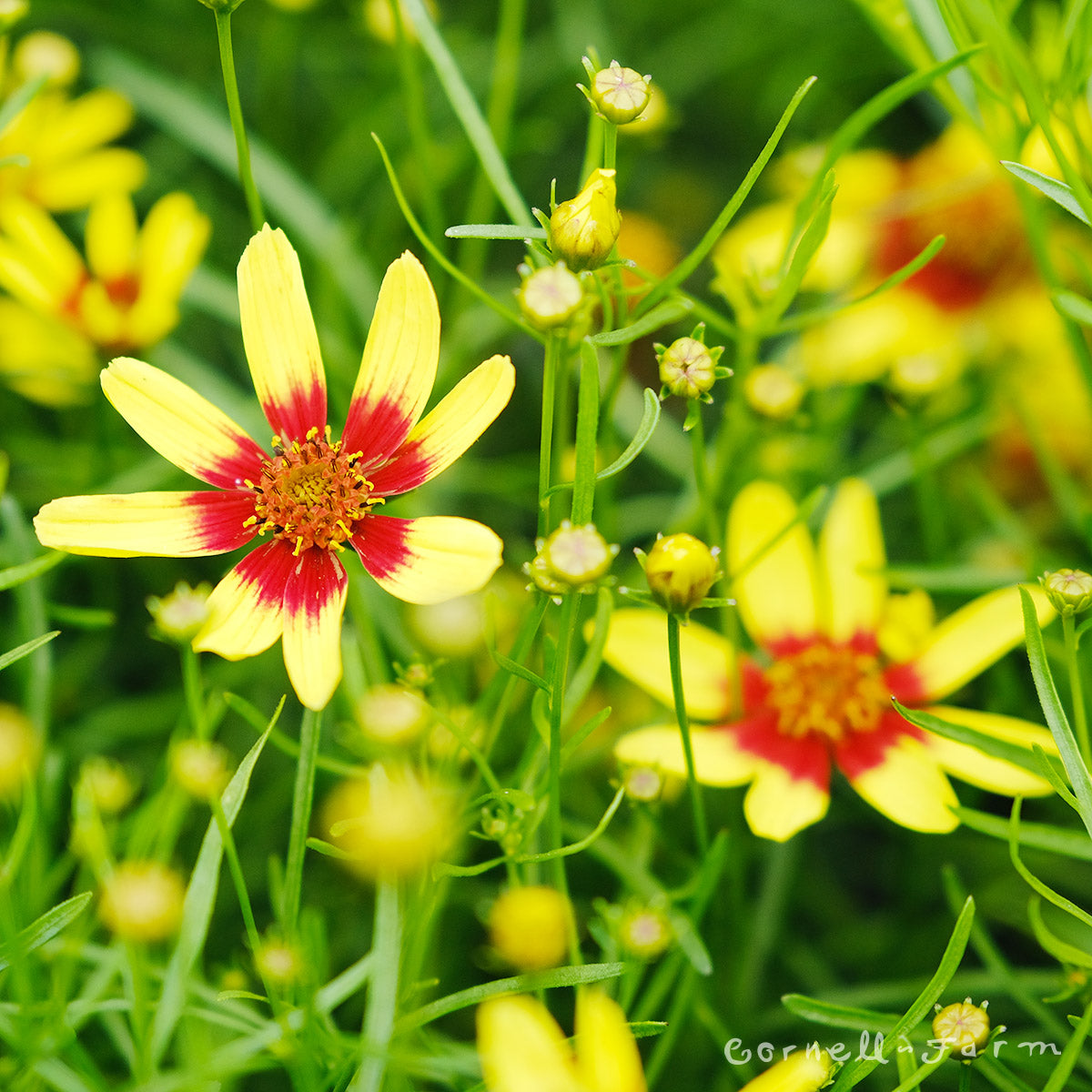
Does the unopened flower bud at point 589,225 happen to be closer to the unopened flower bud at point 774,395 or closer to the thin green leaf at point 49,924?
the unopened flower bud at point 774,395

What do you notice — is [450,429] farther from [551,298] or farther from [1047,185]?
[1047,185]

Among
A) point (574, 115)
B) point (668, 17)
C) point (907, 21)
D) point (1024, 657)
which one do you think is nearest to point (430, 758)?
point (1024, 657)

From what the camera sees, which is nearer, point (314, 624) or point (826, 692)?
point (314, 624)

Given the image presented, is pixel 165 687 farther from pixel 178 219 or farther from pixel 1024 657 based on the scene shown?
pixel 1024 657

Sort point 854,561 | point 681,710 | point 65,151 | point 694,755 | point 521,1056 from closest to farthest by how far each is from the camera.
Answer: point 521,1056
point 681,710
point 694,755
point 854,561
point 65,151

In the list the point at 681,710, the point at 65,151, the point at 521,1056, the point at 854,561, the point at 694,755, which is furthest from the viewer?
the point at 65,151

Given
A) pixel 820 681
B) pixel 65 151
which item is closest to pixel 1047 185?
pixel 820 681

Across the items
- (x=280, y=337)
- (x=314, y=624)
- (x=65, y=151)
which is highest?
(x=65, y=151)
